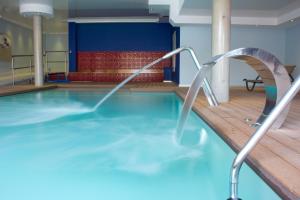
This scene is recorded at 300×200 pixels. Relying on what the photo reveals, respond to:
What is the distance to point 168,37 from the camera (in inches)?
610

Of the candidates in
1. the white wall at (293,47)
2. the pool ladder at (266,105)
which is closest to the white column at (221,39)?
the pool ladder at (266,105)

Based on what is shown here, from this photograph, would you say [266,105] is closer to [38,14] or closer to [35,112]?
[35,112]

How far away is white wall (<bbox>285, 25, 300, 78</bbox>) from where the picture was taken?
10961 mm

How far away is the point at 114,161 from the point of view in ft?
10.3

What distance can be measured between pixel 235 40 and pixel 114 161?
9.92 m

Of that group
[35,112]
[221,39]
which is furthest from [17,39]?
[221,39]

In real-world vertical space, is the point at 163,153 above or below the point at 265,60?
below

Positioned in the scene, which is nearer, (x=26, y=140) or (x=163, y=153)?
(x=163, y=153)

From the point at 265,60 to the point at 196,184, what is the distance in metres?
1.47

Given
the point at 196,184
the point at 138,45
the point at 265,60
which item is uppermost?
the point at 138,45

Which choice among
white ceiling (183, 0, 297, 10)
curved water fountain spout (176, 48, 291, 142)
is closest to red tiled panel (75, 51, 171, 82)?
white ceiling (183, 0, 297, 10)

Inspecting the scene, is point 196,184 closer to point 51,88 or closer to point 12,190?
point 12,190

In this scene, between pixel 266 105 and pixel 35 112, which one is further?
pixel 35 112

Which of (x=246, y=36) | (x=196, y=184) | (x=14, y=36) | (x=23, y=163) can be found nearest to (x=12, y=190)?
(x=23, y=163)
